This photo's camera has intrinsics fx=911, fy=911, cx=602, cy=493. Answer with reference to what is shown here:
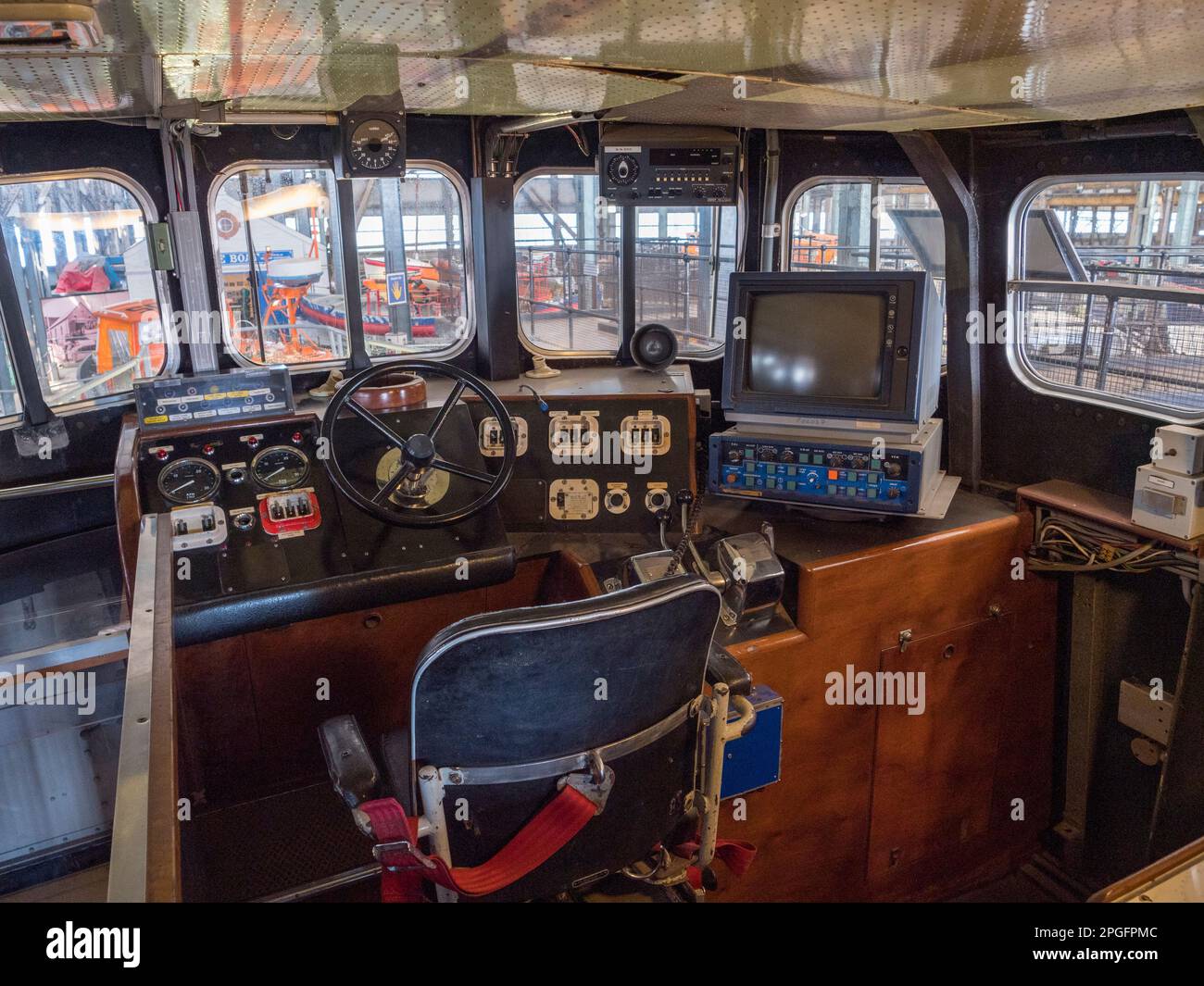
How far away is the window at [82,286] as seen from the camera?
2996mm

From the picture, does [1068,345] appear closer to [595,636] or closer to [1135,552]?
[1135,552]

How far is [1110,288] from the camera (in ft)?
10.2

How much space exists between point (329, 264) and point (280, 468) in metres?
1.12

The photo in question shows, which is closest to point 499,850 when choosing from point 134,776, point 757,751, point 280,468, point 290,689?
point 134,776

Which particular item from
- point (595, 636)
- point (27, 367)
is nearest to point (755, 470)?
point (595, 636)

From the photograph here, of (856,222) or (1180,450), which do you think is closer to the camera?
(1180,450)

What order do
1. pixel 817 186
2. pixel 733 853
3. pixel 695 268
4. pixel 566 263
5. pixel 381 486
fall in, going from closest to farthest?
pixel 733 853 → pixel 381 486 → pixel 817 186 → pixel 566 263 → pixel 695 268

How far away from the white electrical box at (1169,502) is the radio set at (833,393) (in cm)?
58

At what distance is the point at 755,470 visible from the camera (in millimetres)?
3023

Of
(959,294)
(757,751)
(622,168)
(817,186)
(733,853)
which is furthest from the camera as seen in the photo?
(817,186)

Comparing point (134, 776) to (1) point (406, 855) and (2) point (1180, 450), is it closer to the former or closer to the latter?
(1) point (406, 855)

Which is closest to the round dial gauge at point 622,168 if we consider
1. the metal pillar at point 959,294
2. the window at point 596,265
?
the window at point 596,265

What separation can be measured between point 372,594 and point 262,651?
0.38m

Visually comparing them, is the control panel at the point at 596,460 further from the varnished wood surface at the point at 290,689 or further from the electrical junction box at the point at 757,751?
the electrical junction box at the point at 757,751
